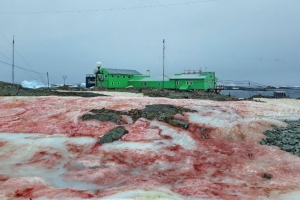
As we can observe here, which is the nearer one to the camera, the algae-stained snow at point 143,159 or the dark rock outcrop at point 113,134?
Result: the algae-stained snow at point 143,159

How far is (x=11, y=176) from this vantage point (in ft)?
35.4

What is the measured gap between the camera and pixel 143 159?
1311 centimetres

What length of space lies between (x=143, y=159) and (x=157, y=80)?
184 feet

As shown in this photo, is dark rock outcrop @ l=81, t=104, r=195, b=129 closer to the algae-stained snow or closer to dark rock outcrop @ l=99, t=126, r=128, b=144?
the algae-stained snow

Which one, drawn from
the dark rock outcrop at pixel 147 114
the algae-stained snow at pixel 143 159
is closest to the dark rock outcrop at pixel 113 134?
the algae-stained snow at pixel 143 159

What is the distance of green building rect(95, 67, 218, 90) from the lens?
2486 inches

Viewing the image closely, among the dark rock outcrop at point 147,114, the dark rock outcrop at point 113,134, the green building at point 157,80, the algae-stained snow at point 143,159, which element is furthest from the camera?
the green building at point 157,80

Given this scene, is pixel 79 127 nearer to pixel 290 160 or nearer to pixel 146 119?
pixel 146 119

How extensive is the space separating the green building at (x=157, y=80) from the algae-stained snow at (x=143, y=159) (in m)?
42.6

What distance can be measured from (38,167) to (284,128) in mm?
15317

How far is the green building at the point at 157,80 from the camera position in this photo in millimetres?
63156

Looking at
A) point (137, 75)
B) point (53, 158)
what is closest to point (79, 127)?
point (53, 158)

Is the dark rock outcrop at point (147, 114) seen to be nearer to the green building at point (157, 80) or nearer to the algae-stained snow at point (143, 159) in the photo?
the algae-stained snow at point (143, 159)

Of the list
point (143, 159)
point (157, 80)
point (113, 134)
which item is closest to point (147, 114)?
point (113, 134)
